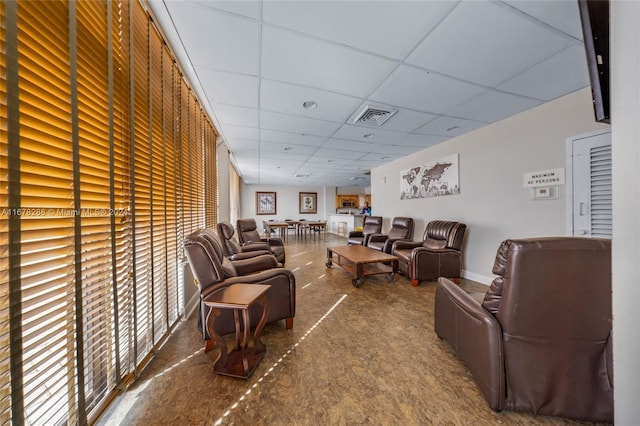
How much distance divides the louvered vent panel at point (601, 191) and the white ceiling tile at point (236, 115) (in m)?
3.80

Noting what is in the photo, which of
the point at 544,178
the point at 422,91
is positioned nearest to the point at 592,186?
the point at 544,178

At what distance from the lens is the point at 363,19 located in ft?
4.65

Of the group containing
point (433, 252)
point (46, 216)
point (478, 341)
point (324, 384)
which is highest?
point (46, 216)

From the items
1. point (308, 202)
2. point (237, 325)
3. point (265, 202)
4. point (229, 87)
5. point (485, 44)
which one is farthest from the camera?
point (308, 202)

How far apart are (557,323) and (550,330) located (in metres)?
0.05

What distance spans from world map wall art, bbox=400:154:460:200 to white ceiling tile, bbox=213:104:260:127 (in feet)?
11.2

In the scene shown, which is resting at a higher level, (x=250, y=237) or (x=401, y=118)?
(x=401, y=118)

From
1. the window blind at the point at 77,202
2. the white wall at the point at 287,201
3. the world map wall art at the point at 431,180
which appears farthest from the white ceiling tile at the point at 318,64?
the white wall at the point at 287,201

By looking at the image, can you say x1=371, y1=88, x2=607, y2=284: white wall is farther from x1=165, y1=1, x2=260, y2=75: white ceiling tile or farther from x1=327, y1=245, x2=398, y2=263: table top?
x1=165, y1=1, x2=260, y2=75: white ceiling tile

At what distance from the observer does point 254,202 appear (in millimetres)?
9773

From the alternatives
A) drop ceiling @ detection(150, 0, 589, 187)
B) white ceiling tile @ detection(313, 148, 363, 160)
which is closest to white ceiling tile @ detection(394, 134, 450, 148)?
drop ceiling @ detection(150, 0, 589, 187)

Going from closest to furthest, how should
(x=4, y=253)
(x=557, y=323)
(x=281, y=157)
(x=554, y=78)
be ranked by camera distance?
(x=4, y=253) → (x=557, y=323) → (x=554, y=78) → (x=281, y=157)

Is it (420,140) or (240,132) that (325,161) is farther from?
(240,132)

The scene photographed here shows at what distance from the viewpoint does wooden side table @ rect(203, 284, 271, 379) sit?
4.66 ft
